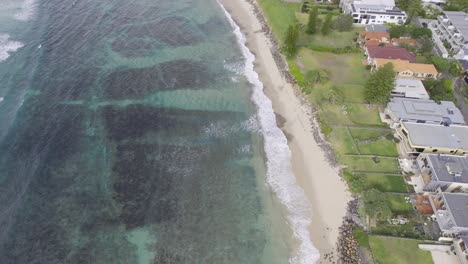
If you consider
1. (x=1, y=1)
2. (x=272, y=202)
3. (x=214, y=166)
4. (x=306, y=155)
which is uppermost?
(x=1, y=1)

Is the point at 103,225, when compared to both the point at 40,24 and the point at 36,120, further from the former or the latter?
the point at 40,24

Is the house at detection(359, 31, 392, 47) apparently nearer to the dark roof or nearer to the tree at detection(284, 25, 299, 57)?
the dark roof

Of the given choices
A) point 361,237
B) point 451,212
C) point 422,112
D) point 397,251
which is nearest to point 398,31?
point 422,112

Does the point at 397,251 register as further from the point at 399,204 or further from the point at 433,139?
the point at 433,139

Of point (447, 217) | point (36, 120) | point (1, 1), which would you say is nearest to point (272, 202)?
point (447, 217)

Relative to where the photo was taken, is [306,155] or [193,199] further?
[306,155]

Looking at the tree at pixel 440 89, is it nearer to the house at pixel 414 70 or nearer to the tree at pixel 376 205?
the house at pixel 414 70
